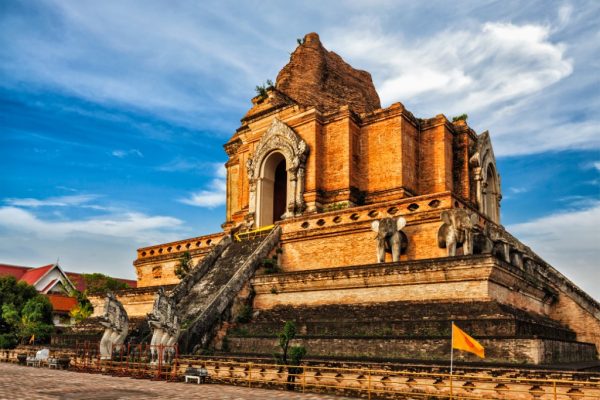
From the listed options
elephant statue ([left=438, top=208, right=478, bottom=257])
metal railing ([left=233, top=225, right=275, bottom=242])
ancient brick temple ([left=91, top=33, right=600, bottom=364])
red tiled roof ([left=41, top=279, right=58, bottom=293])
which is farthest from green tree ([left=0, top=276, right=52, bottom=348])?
elephant statue ([left=438, top=208, right=478, bottom=257])

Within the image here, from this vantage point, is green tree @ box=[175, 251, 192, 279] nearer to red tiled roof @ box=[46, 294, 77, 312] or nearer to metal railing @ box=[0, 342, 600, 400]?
metal railing @ box=[0, 342, 600, 400]

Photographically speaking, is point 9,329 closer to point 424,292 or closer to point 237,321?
point 237,321

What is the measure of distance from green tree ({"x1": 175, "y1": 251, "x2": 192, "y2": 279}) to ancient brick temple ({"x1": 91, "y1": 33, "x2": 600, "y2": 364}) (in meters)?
0.65

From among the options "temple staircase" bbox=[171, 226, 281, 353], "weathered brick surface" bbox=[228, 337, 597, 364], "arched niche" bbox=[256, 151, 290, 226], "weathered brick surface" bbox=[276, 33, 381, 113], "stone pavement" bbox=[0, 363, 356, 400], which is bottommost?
"stone pavement" bbox=[0, 363, 356, 400]

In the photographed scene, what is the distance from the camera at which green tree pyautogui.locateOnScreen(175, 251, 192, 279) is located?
26.3m

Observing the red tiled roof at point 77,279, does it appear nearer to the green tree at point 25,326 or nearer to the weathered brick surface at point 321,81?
the green tree at point 25,326

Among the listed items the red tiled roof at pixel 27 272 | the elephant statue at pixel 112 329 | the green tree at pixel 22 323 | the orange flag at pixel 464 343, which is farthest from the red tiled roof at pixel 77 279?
the orange flag at pixel 464 343

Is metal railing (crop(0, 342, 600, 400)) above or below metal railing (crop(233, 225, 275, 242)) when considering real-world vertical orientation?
below

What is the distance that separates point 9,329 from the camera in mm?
29734

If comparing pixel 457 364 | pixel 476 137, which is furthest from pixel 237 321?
pixel 476 137

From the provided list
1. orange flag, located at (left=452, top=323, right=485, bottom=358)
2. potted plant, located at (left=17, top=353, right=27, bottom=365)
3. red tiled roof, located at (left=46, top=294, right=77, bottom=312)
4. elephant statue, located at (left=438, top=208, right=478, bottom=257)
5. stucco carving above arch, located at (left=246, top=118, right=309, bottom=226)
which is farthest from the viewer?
red tiled roof, located at (left=46, top=294, right=77, bottom=312)

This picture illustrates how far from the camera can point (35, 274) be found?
53719mm

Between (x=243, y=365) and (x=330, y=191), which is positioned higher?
(x=330, y=191)

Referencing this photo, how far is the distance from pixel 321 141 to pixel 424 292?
11978 millimetres
